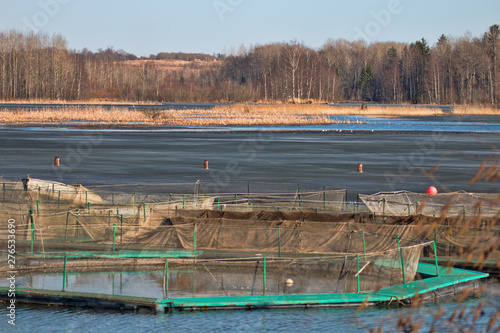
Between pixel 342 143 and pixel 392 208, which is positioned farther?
pixel 342 143

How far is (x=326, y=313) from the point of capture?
571 inches

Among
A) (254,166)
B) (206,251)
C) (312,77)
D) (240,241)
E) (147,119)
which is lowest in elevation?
(206,251)

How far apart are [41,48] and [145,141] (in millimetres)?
123840

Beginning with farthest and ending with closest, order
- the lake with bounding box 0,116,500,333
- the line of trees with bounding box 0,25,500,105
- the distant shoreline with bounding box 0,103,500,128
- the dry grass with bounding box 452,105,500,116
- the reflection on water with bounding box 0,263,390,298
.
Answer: the line of trees with bounding box 0,25,500,105 → the dry grass with bounding box 452,105,500,116 → the distant shoreline with bounding box 0,103,500,128 → the reflection on water with bounding box 0,263,390,298 → the lake with bounding box 0,116,500,333

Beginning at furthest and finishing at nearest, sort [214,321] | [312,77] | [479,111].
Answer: [312,77]
[479,111]
[214,321]

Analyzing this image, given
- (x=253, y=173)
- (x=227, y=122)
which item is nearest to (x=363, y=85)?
(x=227, y=122)

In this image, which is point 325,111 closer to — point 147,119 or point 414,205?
point 147,119

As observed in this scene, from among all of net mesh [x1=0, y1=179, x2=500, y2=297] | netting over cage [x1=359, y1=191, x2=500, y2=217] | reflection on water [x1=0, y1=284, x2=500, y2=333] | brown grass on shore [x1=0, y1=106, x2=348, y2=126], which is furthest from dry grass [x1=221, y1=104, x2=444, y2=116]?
reflection on water [x1=0, y1=284, x2=500, y2=333]

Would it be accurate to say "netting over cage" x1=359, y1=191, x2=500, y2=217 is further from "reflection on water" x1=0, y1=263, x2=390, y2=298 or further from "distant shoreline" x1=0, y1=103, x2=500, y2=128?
"distant shoreline" x1=0, y1=103, x2=500, y2=128

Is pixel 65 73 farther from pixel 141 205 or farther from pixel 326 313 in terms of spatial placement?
pixel 326 313

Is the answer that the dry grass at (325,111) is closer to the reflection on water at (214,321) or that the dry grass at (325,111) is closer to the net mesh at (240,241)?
the net mesh at (240,241)

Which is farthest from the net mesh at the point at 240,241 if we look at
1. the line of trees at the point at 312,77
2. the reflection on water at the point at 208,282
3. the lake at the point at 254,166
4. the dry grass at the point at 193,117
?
the line of trees at the point at 312,77

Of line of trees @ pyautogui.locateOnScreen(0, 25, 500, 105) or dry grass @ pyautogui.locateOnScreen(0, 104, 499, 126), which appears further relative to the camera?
line of trees @ pyautogui.locateOnScreen(0, 25, 500, 105)

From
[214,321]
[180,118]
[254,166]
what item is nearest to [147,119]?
[180,118]
